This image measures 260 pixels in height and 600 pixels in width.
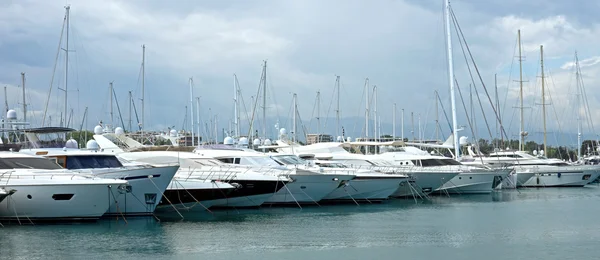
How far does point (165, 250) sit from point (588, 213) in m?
24.2

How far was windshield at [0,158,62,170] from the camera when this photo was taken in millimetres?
29625

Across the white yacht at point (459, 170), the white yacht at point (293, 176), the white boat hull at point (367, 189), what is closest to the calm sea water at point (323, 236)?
the white yacht at point (293, 176)

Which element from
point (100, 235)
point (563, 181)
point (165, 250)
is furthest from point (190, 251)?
point (563, 181)

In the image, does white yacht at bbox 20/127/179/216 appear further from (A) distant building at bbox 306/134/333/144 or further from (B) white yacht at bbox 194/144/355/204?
(A) distant building at bbox 306/134/333/144

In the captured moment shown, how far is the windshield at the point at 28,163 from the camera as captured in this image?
2962 cm

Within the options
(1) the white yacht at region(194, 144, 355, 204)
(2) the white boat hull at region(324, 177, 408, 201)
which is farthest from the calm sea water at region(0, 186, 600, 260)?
(2) the white boat hull at region(324, 177, 408, 201)

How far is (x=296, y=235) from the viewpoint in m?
28.1

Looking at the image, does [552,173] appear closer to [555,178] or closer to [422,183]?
[555,178]

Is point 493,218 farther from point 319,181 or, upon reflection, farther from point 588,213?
point 319,181

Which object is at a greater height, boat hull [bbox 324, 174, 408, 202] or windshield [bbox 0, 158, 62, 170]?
windshield [bbox 0, 158, 62, 170]

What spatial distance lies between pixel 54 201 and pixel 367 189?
19863 mm

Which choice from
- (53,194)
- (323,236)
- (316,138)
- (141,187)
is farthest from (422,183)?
(316,138)

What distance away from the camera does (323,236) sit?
91.7 ft

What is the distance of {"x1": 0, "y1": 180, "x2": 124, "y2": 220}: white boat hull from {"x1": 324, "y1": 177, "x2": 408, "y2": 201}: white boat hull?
54.0 feet
